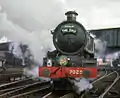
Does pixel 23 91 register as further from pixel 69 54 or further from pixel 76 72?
pixel 76 72

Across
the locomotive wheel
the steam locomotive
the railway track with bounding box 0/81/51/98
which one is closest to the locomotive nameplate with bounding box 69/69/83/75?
the steam locomotive

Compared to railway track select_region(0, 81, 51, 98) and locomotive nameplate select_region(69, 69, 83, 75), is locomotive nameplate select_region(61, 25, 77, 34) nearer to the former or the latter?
locomotive nameplate select_region(69, 69, 83, 75)

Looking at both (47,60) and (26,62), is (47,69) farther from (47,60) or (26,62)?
(26,62)

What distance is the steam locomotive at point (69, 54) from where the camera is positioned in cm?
884

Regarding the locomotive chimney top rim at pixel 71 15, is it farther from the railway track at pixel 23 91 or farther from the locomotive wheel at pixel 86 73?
the railway track at pixel 23 91

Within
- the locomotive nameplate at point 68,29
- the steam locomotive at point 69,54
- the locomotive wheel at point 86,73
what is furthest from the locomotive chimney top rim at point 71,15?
the locomotive wheel at point 86,73

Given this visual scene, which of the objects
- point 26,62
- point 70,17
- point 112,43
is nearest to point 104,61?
point 112,43

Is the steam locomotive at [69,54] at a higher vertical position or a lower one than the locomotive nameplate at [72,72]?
higher

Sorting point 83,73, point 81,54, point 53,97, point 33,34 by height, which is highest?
point 33,34

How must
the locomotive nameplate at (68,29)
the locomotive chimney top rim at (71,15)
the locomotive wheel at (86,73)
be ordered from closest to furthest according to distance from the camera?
the locomotive wheel at (86,73) < the locomotive nameplate at (68,29) < the locomotive chimney top rim at (71,15)

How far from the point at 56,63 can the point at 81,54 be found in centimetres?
86

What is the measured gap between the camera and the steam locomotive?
8.84 metres

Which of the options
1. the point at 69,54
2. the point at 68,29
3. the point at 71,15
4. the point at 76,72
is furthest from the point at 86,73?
the point at 71,15

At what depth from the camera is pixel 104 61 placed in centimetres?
2355
